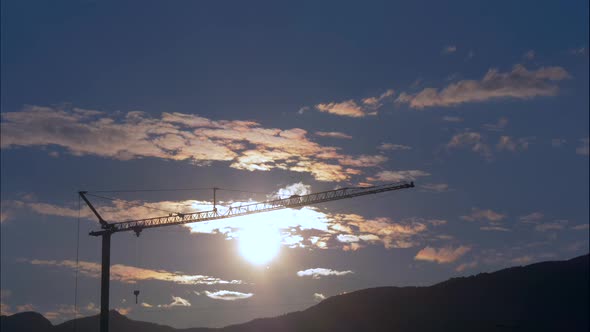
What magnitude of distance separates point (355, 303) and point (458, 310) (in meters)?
31.0

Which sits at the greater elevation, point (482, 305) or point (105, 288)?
point (105, 288)

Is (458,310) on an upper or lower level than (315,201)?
lower

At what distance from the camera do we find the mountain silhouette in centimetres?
16712

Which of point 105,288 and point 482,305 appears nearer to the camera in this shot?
point 105,288

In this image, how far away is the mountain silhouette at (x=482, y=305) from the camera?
16712 centimetres

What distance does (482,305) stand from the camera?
178 m

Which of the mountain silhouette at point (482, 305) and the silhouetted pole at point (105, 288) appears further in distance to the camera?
the mountain silhouette at point (482, 305)

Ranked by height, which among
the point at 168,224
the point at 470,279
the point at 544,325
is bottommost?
the point at 544,325

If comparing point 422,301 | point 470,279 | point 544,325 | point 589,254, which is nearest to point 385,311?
point 422,301

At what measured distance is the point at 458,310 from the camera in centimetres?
17762

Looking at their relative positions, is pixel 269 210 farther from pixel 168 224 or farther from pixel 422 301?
pixel 422 301

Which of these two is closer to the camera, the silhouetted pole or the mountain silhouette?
the silhouetted pole

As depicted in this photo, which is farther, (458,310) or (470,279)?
(470,279)

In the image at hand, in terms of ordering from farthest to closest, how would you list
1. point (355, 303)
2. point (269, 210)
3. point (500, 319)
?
point (355, 303)
point (500, 319)
point (269, 210)
